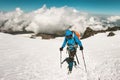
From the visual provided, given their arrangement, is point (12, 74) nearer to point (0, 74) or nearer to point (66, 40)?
point (0, 74)

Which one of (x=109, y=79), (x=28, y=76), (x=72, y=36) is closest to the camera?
(x=109, y=79)

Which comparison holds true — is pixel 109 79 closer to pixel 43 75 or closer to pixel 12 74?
pixel 43 75

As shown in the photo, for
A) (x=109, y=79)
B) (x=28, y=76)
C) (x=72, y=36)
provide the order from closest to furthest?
(x=109, y=79) < (x=28, y=76) < (x=72, y=36)

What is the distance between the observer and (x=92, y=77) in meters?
10.6

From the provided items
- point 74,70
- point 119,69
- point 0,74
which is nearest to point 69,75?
point 74,70

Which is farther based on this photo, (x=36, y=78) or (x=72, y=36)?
(x=72, y=36)

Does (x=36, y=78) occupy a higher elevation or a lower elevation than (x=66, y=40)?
lower

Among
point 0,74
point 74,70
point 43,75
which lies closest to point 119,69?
point 74,70

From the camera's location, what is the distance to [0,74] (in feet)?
35.2

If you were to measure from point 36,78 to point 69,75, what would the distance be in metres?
2.48

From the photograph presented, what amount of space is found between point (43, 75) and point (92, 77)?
3.52 metres

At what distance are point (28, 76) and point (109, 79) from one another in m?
5.49

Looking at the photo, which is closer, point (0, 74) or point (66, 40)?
point (0, 74)

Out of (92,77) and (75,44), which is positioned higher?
(75,44)
